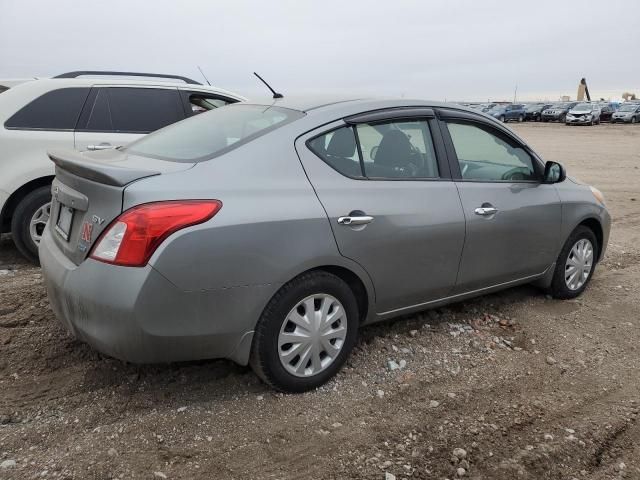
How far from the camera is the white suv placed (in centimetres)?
522

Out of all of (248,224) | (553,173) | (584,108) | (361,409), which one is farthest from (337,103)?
(584,108)

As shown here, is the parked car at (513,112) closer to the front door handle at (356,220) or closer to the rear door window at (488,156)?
the rear door window at (488,156)

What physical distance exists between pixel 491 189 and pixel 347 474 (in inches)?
88.3

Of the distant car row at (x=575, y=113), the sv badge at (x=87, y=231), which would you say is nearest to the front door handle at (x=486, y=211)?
the sv badge at (x=87, y=231)

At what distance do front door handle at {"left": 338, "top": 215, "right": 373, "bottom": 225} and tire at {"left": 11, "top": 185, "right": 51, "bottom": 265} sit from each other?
339 centimetres

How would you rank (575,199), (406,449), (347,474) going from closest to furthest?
(347,474) → (406,449) → (575,199)

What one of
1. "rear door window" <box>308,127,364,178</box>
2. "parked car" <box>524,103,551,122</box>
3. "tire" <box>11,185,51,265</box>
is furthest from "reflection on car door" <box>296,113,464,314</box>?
"parked car" <box>524,103,551,122</box>

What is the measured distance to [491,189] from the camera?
402 cm

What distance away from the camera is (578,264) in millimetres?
4875

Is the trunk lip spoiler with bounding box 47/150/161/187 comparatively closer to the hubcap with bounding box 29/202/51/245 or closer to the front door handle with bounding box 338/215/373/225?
the front door handle with bounding box 338/215/373/225

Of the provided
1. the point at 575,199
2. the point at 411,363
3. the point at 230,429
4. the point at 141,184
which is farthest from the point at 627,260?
the point at 141,184

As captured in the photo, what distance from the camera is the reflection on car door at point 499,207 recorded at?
12.7 feet

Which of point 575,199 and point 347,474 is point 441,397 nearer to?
point 347,474

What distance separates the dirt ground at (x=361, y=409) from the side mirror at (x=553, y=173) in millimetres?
1083
